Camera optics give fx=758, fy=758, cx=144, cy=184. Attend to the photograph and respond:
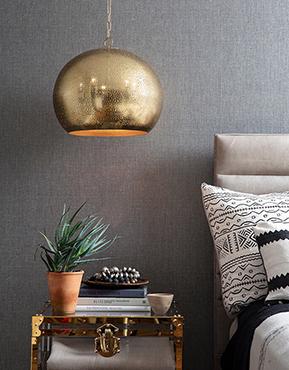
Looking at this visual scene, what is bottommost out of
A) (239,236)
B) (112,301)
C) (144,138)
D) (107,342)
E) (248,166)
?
(107,342)

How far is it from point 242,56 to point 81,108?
873 millimetres

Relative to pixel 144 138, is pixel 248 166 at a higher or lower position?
lower

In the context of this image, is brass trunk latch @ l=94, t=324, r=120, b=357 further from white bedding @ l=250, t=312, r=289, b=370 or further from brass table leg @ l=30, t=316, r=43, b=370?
white bedding @ l=250, t=312, r=289, b=370

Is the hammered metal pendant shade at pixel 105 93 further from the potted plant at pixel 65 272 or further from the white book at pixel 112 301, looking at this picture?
the white book at pixel 112 301

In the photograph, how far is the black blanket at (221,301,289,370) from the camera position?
2430 millimetres

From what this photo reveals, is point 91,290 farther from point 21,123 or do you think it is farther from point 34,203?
point 21,123

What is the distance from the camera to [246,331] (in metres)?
2.50

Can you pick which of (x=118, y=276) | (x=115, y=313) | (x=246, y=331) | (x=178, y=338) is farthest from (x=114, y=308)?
(x=246, y=331)

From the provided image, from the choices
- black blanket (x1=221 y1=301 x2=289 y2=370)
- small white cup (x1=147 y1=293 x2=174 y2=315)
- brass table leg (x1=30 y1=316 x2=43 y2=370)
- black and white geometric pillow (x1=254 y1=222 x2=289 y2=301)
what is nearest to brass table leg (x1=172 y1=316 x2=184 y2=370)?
small white cup (x1=147 y1=293 x2=174 y2=315)

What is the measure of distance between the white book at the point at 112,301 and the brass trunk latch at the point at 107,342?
19cm

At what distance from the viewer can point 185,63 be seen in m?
3.24

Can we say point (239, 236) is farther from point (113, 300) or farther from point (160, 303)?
point (113, 300)

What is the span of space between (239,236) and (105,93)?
73cm

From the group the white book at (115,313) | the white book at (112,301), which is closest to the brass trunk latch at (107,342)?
the white book at (115,313)
